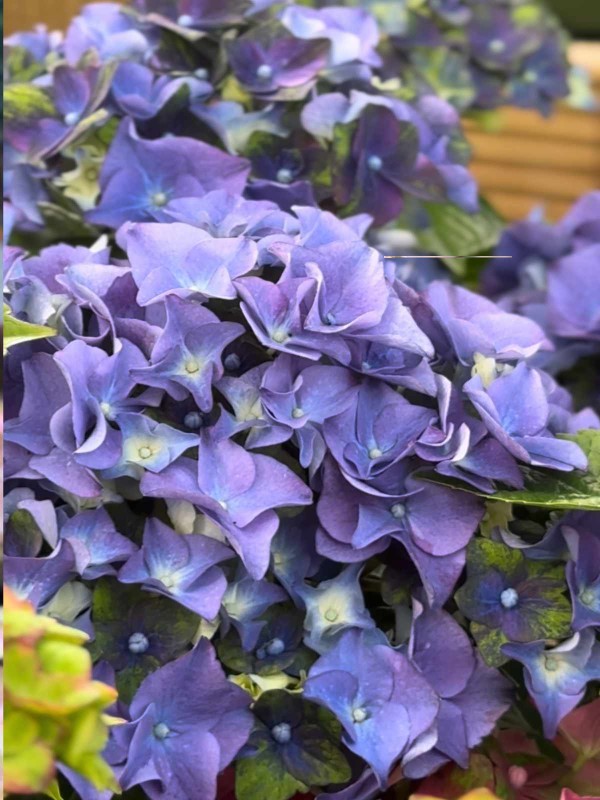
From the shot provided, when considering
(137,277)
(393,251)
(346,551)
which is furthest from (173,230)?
(393,251)

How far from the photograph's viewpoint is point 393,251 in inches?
28.2

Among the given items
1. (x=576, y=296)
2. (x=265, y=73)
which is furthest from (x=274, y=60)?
(x=576, y=296)

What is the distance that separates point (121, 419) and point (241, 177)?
0.70ft

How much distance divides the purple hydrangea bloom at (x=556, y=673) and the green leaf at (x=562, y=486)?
0.05 metres

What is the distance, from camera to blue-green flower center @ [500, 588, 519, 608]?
414mm

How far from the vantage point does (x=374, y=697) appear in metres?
0.40

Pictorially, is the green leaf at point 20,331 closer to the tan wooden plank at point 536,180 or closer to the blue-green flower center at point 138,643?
the blue-green flower center at point 138,643

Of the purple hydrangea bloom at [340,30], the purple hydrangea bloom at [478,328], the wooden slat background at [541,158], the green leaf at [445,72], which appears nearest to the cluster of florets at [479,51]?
the green leaf at [445,72]

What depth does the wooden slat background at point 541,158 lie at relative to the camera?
1.49 metres

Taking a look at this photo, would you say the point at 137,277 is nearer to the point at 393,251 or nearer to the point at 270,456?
Answer: the point at 270,456

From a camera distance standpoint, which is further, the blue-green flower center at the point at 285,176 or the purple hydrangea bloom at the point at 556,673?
the blue-green flower center at the point at 285,176

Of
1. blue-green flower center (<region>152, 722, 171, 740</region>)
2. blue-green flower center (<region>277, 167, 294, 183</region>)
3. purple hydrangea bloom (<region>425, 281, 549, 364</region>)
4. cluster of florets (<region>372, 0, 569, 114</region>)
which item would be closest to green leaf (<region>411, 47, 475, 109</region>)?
cluster of florets (<region>372, 0, 569, 114</region>)

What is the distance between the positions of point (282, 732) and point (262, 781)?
→ 19 millimetres

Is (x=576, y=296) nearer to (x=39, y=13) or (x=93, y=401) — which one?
(x=93, y=401)
